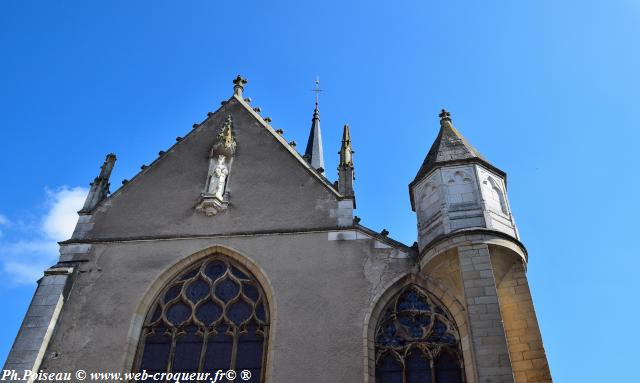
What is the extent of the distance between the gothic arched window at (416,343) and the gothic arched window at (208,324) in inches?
71.9

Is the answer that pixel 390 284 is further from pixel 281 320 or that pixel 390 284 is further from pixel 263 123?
pixel 263 123

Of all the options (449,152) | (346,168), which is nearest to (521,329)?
(449,152)

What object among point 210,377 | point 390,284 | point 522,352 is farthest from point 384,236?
point 210,377

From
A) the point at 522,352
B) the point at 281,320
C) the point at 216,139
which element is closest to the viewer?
the point at 522,352

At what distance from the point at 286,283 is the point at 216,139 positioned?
4058 mm

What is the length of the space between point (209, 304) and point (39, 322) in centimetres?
268

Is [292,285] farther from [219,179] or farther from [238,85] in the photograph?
[238,85]

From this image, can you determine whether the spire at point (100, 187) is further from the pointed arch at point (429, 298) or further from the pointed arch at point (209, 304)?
the pointed arch at point (429, 298)

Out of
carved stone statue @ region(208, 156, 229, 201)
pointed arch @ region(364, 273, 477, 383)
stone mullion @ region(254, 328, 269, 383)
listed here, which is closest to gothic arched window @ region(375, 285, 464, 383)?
pointed arch @ region(364, 273, 477, 383)

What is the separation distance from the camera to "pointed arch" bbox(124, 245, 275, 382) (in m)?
9.85

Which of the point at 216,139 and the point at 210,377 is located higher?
the point at 216,139

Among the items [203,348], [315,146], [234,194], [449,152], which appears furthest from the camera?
[315,146]

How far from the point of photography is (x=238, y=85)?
14.6m

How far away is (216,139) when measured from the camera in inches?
512
